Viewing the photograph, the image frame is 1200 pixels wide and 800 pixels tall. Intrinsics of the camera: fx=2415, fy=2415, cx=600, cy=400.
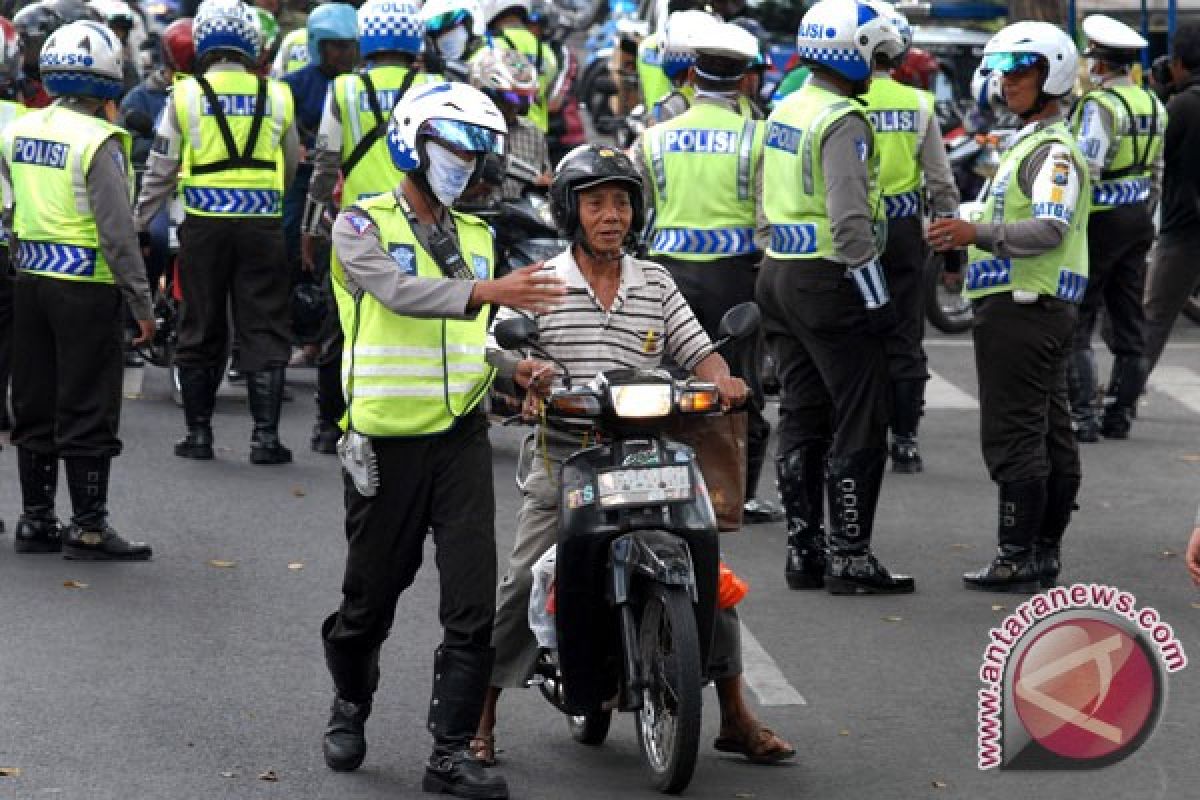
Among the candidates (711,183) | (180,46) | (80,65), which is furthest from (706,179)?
(180,46)

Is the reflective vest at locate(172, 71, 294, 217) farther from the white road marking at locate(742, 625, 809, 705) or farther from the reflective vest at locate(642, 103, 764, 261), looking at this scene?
the white road marking at locate(742, 625, 809, 705)

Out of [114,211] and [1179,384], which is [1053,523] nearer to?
[114,211]

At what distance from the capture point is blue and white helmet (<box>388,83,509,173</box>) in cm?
662

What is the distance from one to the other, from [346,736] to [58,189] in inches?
141

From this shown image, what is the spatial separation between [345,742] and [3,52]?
4.92m

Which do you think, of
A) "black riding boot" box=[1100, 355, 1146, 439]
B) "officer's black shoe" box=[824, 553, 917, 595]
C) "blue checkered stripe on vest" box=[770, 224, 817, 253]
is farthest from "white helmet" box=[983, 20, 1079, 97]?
"black riding boot" box=[1100, 355, 1146, 439]

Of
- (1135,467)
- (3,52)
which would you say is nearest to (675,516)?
(3,52)

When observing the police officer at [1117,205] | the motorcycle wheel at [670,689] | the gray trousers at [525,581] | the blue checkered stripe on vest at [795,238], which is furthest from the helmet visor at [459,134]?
the police officer at [1117,205]

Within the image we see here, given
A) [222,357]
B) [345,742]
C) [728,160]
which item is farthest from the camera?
[222,357]

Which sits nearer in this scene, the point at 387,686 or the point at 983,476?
the point at 387,686

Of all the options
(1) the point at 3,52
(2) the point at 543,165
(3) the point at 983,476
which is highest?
(1) the point at 3,52

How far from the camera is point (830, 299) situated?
9.09m

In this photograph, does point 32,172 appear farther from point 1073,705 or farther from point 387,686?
point 1073,705

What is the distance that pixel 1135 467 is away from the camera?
1236 centimetres
